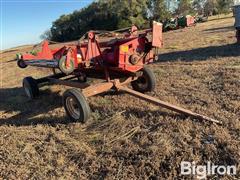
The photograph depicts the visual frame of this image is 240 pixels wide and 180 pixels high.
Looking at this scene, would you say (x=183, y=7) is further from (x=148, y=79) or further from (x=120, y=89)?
(x=120, y=89)

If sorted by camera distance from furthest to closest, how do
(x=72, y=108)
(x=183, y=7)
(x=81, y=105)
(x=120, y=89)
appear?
(x=183, y=7) < (x=120, y=89) < (x=72, y=108) < (x=81, y=105)

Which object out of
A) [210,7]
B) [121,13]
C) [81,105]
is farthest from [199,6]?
[81,105]

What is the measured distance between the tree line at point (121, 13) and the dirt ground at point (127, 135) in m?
40.3

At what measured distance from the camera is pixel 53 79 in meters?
7.75

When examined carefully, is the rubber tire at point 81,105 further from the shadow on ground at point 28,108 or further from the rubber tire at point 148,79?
the rubber tire at point 148,79

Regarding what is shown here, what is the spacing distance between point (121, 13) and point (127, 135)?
1889 inches

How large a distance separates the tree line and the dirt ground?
132ft

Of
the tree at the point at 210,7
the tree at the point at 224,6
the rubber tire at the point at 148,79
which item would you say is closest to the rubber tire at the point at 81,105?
the rubber tire at the point at 148,79

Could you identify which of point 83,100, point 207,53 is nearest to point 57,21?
point 207,53

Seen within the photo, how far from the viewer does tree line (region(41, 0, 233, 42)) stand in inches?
1998

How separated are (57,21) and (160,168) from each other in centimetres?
6473

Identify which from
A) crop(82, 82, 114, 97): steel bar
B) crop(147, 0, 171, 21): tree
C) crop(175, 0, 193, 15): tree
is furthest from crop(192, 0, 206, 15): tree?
crop(82, 82, 114, 97): steel bar

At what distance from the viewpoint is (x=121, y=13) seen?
51062mm

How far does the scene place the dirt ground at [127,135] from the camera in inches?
157
